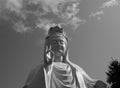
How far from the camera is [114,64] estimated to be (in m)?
14.1

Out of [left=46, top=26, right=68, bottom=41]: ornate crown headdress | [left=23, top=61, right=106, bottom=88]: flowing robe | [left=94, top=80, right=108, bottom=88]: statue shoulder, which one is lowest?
[left=94, top=80, right=108, bottom=88]: statue shoulder

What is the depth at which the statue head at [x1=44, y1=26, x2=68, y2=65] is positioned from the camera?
7.41 m

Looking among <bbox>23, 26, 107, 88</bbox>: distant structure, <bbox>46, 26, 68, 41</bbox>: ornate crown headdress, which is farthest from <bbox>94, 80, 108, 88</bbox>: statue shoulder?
<bbox>46, 26, 68, 41</bbox>: ornate crown headdress

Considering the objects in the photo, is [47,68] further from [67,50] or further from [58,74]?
[67,50]

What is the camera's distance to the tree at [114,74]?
42.9ft

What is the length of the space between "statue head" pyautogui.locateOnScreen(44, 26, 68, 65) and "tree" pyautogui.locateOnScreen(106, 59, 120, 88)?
6539mm

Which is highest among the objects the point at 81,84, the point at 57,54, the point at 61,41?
the point at 61,41

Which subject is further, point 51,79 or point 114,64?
point 114,64

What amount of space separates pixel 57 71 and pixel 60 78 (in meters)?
0.27

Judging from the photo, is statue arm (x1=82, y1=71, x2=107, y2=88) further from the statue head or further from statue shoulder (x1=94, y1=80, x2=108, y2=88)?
the statue head

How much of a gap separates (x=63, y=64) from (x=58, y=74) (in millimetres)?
567

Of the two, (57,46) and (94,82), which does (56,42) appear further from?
(94,82)

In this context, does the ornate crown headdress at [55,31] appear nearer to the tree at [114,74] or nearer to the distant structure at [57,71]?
the distant structure at [57,71]

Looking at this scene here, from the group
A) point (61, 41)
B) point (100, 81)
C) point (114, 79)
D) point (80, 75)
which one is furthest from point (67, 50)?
point (114, 79)
